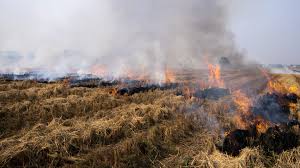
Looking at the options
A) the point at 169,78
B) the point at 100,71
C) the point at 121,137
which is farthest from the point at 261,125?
the point at 100,71

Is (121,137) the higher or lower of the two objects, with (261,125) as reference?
lower

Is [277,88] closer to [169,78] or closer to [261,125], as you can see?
[169,78]

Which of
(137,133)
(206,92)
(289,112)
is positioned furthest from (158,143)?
(206,92)

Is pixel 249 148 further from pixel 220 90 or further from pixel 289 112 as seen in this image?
pixel 220 90

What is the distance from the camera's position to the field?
6227 millimetres

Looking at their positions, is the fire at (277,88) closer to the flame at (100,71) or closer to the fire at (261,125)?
the fire at (261,125)

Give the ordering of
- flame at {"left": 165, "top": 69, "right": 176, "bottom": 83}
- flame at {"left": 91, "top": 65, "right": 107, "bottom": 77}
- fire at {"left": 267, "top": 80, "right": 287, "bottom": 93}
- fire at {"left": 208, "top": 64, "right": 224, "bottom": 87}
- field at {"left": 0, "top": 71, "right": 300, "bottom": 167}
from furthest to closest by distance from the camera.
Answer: flame at {"left": 91, "top": 65, "right": 107, "bottom": 77} < flame at {"left": 165, "top": 69, "right": 176, "bottom": 83} < fire at {"left": 208, "top": 64, "right": 224, "bottom": 87} < fire at {"left": 267, "top": 80, "right": 287, "bottom": 93} < field at {"left": 0, "top": 71, "right": 300, "bottom": 167}

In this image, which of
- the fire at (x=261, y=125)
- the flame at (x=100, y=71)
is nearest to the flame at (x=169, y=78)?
the flame at (x=100, y=71)

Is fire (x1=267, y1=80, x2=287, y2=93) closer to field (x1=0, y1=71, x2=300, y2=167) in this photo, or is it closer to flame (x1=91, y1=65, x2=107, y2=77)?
field (x1=0, y1=71, x2=300, y2=167)

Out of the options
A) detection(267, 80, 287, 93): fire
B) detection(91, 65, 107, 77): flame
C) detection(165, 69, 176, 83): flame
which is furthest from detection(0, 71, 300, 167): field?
detection(91, 65, 107, 77): flame

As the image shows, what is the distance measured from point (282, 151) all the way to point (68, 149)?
19.0 ft

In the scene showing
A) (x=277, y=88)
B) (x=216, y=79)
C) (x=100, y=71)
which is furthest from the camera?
(x=100, y=71)

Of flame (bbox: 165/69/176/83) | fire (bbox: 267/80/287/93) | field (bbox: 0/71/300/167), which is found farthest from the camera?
flame (bbox: 165/69/176/83)

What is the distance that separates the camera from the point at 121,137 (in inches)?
321
